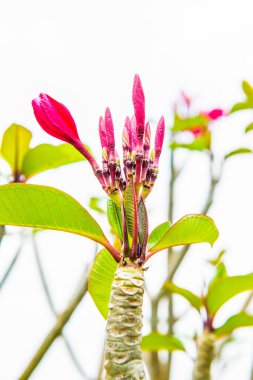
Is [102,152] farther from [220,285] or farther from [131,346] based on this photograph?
[220,285]

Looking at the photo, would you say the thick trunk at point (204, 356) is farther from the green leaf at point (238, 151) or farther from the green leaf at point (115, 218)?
the green leaf at point (238, 151)

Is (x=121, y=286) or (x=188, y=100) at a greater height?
(x=188, y=100)

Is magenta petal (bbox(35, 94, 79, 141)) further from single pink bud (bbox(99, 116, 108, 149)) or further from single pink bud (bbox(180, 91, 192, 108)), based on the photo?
single pink bud (bbox(180, 91, 192, 108))

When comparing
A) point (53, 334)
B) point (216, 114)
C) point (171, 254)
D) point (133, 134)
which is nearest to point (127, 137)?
point (133, 134)

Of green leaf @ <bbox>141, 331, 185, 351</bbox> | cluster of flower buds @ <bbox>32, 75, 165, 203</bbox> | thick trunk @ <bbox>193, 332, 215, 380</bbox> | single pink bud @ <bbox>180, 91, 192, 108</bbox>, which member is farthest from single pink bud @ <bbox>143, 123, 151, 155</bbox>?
single pink bud @ <bbox>180, 91, 192, 108</bbox>

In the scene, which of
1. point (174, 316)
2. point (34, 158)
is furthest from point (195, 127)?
point (34, 158)

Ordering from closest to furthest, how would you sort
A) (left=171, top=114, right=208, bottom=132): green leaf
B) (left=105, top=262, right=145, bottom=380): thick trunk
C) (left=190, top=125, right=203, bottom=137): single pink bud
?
(left=105, top=262, right=145, bottom=380): thick trunk, (left=171, top=114, right=208, bottom=132): green leaf, (left=190, top=125, right=203, bottom=137): single pink bud

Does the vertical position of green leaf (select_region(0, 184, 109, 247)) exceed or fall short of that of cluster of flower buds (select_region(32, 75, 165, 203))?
it falls short
